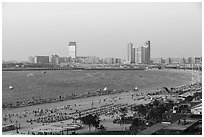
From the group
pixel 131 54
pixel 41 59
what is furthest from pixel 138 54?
pixel 41 59

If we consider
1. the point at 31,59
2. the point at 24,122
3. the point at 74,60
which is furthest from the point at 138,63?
the point at 24,122

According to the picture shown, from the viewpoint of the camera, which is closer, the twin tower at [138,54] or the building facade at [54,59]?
the building facade at [54,59]

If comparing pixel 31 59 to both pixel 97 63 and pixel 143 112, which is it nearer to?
pixel 97 63

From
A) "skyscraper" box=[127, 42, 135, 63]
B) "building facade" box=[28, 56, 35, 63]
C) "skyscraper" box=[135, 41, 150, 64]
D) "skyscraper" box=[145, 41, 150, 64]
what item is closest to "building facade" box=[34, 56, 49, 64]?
"building facade" box=[28, 56, 35, 63]

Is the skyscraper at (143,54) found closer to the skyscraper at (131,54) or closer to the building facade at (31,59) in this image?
the skyscraper at (131,54)

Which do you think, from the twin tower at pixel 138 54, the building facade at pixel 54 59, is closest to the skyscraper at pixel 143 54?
the twin tower at pixel 138 54

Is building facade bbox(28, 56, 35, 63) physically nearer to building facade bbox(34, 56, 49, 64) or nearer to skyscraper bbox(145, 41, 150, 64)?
building facade bbox(34, 56, 49, 64)

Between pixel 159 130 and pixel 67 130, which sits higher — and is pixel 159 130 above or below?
above

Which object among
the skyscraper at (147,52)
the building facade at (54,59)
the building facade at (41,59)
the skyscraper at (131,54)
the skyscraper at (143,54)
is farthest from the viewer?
the skyscraper at (131,54)
